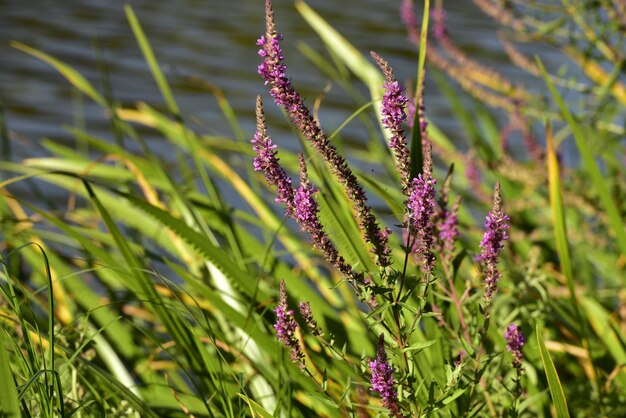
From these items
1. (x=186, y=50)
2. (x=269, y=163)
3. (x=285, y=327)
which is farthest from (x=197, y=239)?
(x=186, y=50)

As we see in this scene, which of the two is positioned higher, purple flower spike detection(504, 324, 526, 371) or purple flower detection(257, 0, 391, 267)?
purple flower detection(257, 0, 391, 267)

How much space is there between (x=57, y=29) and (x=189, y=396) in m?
9.35

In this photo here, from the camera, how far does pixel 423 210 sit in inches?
56.3

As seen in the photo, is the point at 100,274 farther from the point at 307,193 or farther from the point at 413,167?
the point at 307,193

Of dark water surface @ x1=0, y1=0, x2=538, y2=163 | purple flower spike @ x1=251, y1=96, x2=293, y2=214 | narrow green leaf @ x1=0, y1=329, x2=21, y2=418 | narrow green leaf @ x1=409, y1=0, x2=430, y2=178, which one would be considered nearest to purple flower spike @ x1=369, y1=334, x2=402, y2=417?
purple flower spike @ x1=251, y1=96, x2=293, y2=214

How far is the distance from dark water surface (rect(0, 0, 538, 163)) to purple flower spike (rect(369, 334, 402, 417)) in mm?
5162

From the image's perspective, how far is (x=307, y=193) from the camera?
1.41m

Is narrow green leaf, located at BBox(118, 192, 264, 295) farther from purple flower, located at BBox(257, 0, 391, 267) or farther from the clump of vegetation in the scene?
purple flower, located at BBox(257, 0, 391, 267)

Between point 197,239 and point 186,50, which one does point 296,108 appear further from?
point 186,50

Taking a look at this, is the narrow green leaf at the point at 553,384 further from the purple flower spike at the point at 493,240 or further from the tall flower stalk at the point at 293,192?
the tall flower stalk at the point at 293,192

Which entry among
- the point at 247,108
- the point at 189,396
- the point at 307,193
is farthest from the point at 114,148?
the point at 247,108

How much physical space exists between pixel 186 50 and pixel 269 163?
931 cm

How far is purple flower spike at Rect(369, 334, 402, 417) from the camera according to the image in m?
1.46

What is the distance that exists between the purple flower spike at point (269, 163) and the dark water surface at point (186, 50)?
515 cm
